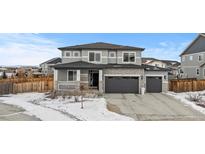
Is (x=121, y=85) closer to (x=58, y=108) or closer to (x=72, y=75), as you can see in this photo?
(x=72, y=75)

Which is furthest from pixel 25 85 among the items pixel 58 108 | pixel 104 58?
pixel 104 58

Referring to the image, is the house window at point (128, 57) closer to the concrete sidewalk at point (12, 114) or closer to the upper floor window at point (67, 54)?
the upper floor window at point (67, 54)

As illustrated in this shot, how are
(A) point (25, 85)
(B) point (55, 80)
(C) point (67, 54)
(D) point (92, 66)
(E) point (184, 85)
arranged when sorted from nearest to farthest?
(A) point (25, 85)
(B) point (55, 80)
(D) point (92, 66)
(C) point (67, 54)
(E) point (184, 85)

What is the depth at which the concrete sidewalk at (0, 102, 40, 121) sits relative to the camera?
9.12 metres

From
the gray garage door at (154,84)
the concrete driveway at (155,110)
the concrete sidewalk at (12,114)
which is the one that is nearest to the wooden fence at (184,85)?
the gray garage door at (154,84)

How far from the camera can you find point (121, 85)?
15828 mm

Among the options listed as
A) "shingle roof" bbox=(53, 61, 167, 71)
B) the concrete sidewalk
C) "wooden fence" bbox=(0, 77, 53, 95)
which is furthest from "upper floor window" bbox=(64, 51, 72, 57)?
the concrete sidewalk

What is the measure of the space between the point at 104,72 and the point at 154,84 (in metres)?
3.73

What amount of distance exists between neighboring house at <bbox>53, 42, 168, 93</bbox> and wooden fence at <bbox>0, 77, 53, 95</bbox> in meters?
0.73

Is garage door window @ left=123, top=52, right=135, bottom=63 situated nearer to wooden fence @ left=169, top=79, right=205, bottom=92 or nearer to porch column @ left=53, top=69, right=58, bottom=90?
wooden fence @ left=169, top=79, right=205, bottom=92

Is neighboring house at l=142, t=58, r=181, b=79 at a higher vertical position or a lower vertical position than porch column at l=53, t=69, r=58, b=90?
higher
